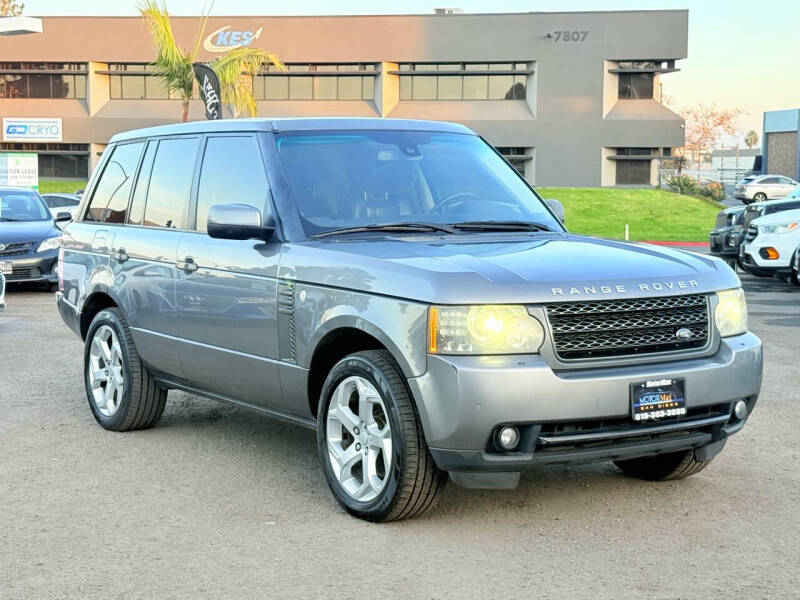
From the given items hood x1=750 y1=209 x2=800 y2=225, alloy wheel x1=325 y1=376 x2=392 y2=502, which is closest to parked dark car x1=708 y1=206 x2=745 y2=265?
hood x1=750 y1=209 x2=800 y2=225

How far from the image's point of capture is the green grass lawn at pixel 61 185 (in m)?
61.4

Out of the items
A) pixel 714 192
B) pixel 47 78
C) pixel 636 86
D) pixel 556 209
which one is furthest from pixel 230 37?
pixel 556 209

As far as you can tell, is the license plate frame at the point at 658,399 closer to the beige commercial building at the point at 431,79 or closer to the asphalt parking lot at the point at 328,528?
the asphalt parking lot at the point at 328,528

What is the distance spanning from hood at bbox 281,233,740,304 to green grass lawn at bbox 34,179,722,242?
33.5 metres

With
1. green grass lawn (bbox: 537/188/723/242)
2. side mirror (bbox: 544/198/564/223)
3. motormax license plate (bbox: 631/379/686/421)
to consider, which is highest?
side mirror (bbox: 544/198/564/223)

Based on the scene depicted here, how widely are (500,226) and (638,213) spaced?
44.6 meters

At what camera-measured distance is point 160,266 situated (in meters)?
7.01

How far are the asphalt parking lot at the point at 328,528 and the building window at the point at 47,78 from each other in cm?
6402

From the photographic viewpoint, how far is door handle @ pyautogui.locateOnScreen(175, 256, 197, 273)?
6654 mm

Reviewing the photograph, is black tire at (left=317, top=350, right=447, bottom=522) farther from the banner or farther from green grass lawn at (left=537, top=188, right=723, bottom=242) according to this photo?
green grass lawn at (left=537, top=188, right=723, bottom=242)

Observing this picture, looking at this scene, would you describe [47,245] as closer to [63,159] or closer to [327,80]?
[327,80]

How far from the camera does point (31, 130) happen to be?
216 feet

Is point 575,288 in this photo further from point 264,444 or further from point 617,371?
point 264,444

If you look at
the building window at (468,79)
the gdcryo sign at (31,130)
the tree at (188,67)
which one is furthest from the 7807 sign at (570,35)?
the tree at (188,67)
